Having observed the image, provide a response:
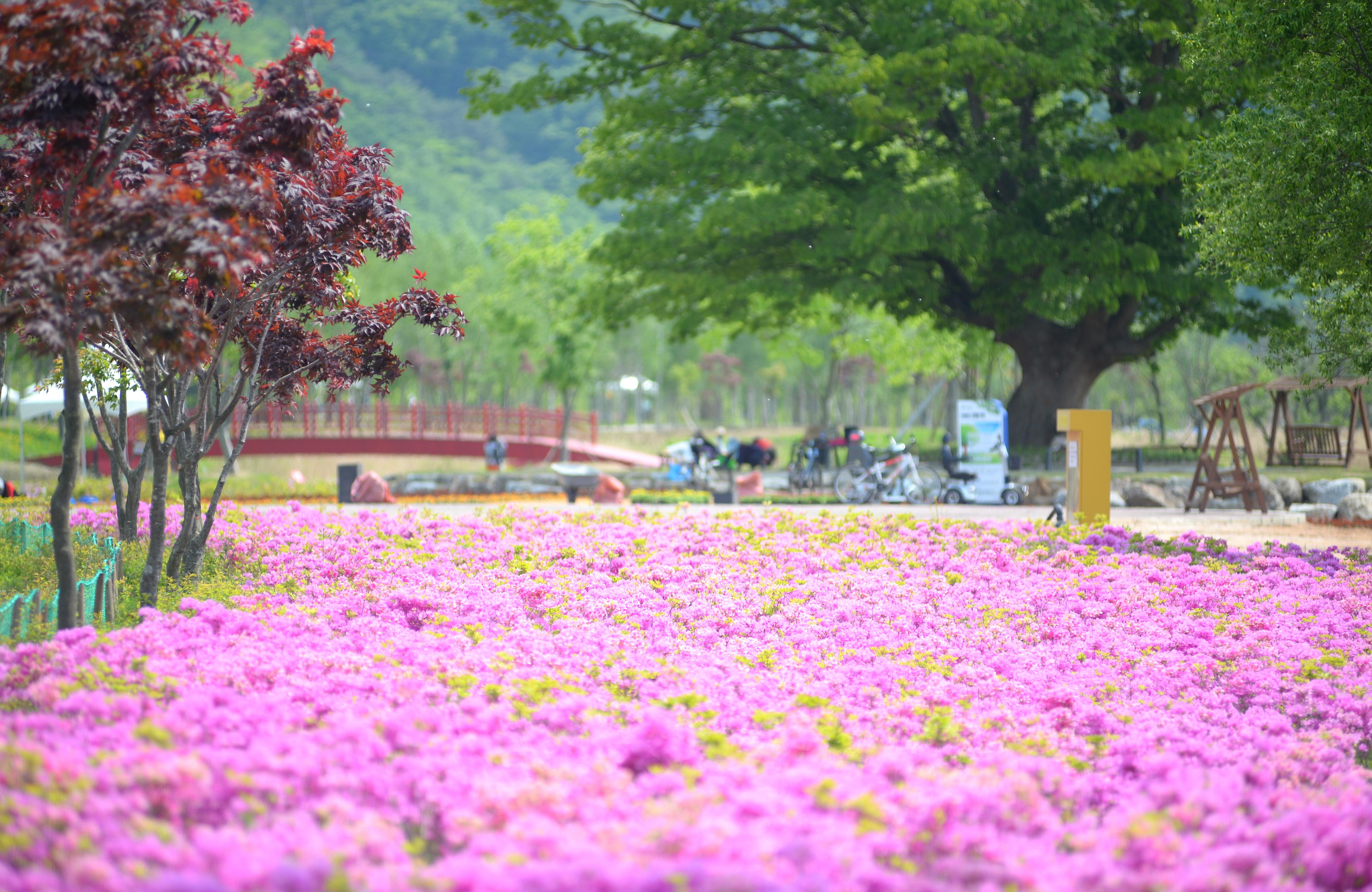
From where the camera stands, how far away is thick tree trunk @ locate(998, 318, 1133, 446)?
24891 mm

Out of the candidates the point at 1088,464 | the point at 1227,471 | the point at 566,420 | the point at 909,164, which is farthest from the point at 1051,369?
the point at 566,420

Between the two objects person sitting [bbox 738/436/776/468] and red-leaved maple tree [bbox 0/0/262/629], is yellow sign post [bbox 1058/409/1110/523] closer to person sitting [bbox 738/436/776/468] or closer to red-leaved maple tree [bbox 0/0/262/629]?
red-leaved maple tree [bbox 0/0/262/629]

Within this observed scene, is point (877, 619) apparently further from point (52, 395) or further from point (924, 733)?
point (52, 395)

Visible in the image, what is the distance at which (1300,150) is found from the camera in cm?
938

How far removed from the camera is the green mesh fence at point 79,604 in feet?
20.0

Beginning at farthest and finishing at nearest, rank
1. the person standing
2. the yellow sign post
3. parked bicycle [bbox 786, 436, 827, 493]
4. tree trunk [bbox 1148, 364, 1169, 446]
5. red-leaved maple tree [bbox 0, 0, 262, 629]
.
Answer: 1. the person standing
2. tree trunk [bbox 1148, 364, 1169, 446]
3. parked bicycle [bbox 786, 436, 827, 493]
4. the yellow sign post
5. red-leaved maple tree [bbox 0, 0, 262, 629]

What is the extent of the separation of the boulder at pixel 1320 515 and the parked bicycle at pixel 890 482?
6.04m

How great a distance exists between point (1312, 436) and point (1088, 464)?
15.1m

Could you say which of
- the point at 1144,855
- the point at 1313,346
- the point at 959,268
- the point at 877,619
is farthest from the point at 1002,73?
the point at 1144,855

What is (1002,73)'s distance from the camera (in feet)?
66.1

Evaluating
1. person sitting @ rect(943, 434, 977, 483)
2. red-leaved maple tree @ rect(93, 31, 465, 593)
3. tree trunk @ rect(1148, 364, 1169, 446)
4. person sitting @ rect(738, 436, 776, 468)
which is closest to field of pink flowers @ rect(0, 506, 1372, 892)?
red-leaved maple tree @ rect(93, 31, 465, 593)

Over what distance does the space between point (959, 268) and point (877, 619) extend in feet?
61.7

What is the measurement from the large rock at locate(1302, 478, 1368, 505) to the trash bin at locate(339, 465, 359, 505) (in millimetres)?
18324

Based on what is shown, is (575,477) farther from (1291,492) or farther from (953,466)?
(1291,492)
